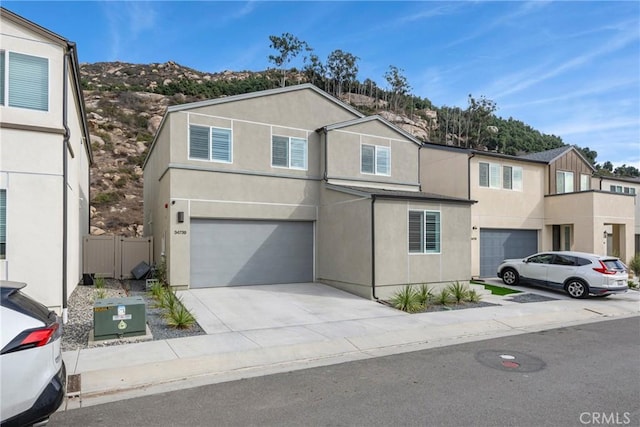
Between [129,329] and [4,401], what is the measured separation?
14.9ft

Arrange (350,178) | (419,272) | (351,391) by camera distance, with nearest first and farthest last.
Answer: (351,391) → (419,272) → (350,178)

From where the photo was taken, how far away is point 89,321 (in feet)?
29.9

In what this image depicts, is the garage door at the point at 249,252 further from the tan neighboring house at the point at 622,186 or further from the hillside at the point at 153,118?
the hillside at the point at 153,118

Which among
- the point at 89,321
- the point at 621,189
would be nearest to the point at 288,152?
the point at 89,321

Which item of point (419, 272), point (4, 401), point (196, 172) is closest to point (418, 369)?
point (4, 401)

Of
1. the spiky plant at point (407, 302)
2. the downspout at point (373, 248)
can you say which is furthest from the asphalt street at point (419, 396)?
the downspout at point (373, 248)

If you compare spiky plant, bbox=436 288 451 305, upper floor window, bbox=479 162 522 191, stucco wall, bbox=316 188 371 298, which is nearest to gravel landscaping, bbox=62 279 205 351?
stucco wall, bbox=316 188 371 298

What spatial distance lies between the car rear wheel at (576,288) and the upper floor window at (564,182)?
8676 millimetres

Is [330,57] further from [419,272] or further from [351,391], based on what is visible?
[351,391]

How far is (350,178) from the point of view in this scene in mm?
16156

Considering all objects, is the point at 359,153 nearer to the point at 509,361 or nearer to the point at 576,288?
the point at 576,288

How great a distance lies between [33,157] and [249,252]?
755 cm

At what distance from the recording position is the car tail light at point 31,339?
372cm

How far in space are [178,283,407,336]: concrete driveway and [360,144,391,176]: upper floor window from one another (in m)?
5.34
